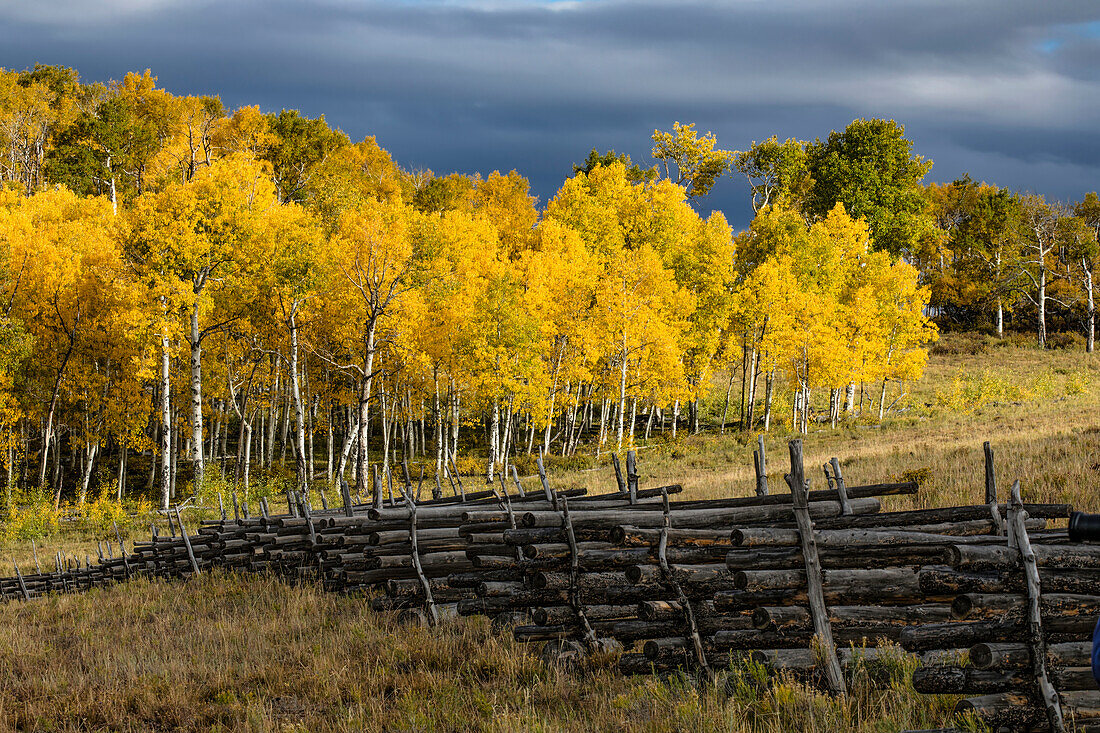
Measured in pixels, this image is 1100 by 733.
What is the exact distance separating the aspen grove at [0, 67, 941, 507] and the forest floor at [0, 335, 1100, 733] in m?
10.5

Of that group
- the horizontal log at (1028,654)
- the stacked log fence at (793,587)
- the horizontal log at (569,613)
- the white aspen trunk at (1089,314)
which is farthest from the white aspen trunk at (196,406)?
the white aspen trunk at (1089,314)

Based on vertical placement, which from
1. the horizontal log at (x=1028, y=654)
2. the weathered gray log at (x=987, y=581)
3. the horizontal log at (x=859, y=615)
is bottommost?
the horizontal log at (x=859, y=615)

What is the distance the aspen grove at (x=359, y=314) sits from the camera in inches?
1287

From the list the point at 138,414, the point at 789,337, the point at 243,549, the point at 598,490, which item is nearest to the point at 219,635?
the point at 243,549

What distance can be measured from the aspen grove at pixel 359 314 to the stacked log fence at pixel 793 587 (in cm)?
1323

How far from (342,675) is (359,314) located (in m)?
26.9

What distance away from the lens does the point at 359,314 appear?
34406 mm

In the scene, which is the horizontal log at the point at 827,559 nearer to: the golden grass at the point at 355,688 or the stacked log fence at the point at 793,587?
the stacked log fence at the point at 793,587

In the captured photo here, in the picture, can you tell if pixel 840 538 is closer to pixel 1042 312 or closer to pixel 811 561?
pixel 811 561

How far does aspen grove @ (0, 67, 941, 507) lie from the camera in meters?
32.7

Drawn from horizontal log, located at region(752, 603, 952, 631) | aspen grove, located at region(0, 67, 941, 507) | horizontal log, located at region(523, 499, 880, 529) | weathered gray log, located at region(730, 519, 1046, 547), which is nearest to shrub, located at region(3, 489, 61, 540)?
aspen grove, located at region(0, 67, 941, 507)

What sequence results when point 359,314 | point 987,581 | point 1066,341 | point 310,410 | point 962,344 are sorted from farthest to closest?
point 962,344, point 1066,341, point 310,410, point 359,314, point 987,581

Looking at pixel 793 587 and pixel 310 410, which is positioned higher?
pixel 793 587

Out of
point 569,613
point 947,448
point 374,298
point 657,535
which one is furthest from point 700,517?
point 374,298
